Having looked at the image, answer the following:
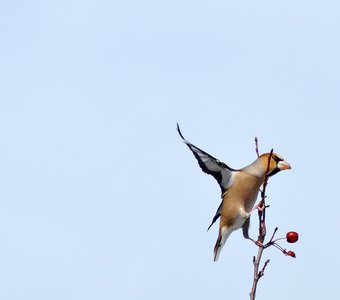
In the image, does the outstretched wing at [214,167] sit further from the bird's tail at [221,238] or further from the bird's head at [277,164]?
the bird's head at [277,164]

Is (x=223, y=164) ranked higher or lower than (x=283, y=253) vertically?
higher

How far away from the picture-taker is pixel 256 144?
5.32 m

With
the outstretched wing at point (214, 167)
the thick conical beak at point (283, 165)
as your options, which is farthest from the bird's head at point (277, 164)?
the outstretched wing at point (214, 167)

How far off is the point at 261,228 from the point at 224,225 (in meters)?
3.12

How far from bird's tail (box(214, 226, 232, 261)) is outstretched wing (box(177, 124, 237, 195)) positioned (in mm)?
458

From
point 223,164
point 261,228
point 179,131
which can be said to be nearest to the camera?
point 261,228

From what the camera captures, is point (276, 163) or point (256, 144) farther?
point (276, 163)

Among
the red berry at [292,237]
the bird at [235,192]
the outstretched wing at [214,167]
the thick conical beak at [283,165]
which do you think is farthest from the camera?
the bird at [235,192]

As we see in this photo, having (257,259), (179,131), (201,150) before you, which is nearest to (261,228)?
(257,259)

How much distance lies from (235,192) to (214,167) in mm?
436

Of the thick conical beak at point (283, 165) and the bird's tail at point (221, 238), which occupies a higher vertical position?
the thick conical beak at point (283, 165)

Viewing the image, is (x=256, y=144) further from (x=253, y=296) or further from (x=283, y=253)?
(x=253, y=296)

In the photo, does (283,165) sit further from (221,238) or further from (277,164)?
(221,238)

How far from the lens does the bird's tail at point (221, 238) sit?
7875 mm
